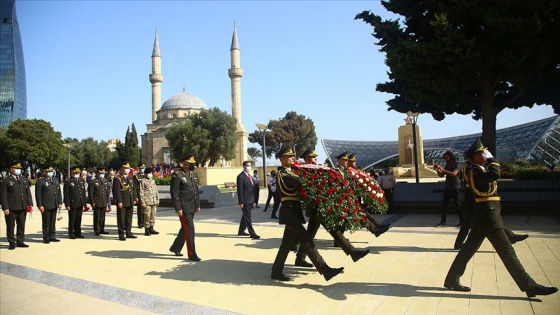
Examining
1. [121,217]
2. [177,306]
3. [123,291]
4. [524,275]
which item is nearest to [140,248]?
[121,217]

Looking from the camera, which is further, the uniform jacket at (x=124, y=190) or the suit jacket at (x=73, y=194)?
the suit jacket at (x=73, y=194)

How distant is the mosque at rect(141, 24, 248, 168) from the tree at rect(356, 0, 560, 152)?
186ft

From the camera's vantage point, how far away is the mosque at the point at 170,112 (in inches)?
2763

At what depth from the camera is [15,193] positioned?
960 centimetres

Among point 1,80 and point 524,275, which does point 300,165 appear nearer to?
point 524,275

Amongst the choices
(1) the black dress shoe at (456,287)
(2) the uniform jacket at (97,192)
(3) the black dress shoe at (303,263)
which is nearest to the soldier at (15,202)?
(2) the uniform jacket at (97,192)

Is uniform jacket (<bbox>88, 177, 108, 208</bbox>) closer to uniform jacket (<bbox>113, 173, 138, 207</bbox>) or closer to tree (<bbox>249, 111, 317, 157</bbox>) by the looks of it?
uniform jacket (<bbox>113, 173, 138, 207</bbox>)

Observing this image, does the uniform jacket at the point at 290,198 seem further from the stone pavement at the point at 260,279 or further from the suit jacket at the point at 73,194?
A: the suit jacket at the point at 73,194

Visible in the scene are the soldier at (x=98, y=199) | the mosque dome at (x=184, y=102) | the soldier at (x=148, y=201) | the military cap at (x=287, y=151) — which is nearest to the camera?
the military cap at (x=287, y=151)

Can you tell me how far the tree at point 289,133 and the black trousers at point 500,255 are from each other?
227 ft

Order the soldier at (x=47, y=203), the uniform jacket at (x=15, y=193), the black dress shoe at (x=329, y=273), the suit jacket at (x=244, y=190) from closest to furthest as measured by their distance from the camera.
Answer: the black dress shoe at (x=329, y=273) < the uniform jacket at (x=15, y=193) < the suit jacket at (x=244, y=190) < the soldier at (x=47, y=203)

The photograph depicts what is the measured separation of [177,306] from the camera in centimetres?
475

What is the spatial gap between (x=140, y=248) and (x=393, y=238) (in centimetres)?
565

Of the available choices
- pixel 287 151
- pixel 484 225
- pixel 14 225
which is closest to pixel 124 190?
pixel 14 225
